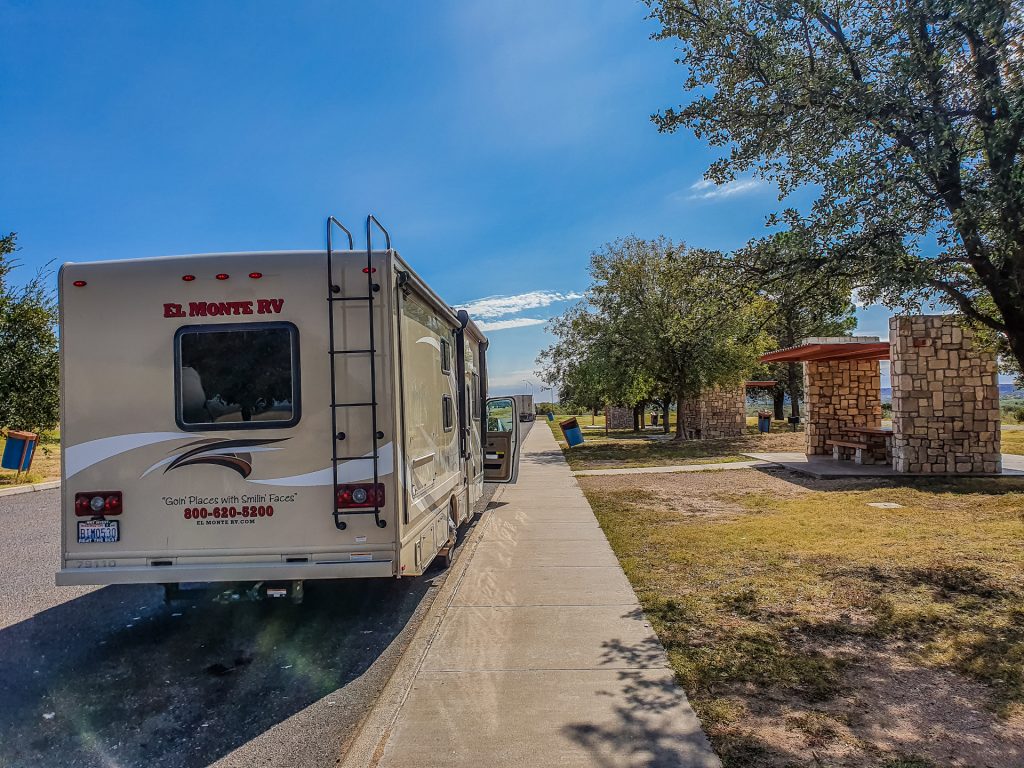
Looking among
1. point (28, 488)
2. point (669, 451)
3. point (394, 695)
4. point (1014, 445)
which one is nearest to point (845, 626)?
point (394, 695)

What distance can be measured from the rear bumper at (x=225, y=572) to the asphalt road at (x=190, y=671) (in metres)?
0.53

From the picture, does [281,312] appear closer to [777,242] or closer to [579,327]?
[777,242]

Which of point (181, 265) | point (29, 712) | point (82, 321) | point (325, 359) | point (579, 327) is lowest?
point (29, 712)

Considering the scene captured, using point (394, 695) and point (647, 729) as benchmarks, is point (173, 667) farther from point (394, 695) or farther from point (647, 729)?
point (647, 729)

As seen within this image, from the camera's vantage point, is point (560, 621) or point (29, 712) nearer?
point (29, 712)

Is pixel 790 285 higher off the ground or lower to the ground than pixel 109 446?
higher

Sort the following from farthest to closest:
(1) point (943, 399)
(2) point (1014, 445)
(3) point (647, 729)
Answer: (2) point (1014, 445)
(1) point (943, 399)
(3) point (647, 729)

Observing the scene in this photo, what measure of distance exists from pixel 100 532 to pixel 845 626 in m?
5.63

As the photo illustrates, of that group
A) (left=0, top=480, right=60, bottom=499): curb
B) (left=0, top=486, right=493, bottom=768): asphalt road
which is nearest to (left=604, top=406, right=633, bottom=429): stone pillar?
(left=0, top=480, right=60, bottom=499): curb

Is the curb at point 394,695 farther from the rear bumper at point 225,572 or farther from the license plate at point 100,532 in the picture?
the license plate at point 100,532

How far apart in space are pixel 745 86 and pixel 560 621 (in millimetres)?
5196

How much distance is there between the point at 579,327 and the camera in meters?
26.5

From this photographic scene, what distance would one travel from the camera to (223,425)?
484 cm

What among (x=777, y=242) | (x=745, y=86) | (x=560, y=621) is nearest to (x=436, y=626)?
(x=560, y=621)
